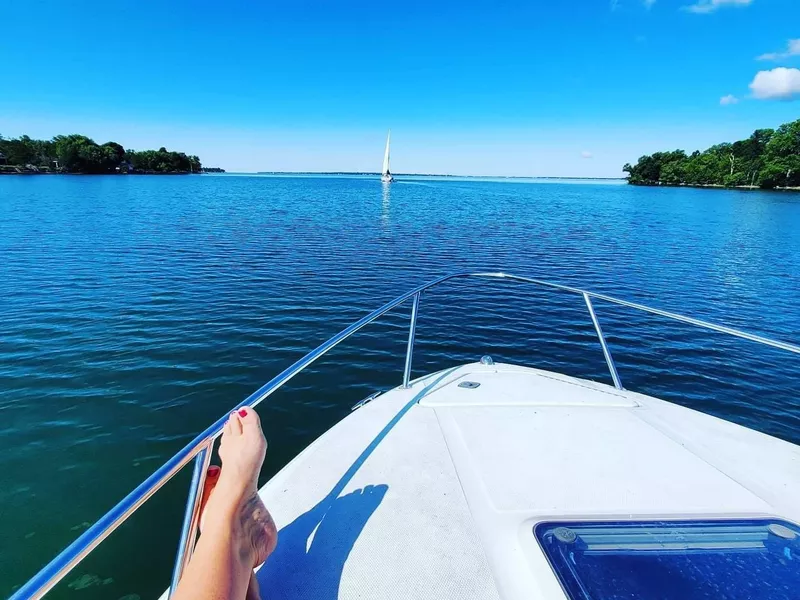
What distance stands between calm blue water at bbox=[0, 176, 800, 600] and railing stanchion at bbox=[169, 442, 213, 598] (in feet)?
→ 8.64

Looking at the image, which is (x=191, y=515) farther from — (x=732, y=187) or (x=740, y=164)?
(x=740, y=164)

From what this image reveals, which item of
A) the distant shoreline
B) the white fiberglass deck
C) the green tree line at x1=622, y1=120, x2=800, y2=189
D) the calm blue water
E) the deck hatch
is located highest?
the green tree line at x1=622, y1=120, x2=800, y2=189

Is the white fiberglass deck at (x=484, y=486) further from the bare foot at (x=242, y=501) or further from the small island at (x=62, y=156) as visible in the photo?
the small island at (x=62, y=156)

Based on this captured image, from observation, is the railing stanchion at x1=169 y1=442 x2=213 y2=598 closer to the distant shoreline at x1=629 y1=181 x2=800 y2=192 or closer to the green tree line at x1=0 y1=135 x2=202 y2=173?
the distant shoreline at x1=629 y1=181 x2=800 y2=192

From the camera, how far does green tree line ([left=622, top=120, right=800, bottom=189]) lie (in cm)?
9088

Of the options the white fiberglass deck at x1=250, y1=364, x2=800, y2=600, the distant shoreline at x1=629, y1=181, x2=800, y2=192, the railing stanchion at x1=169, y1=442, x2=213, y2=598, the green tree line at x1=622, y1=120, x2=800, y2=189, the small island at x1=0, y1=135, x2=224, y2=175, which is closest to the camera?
the railing stanchion at x1=169, y1=442, x2=213, y2=598

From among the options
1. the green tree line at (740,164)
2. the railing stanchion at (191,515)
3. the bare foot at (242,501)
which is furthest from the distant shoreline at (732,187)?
the railing stanchion at (191,515)

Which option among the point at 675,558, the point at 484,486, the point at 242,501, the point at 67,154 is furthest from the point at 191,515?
the point at 67,154

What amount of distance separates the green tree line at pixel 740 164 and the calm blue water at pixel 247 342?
100346 millimetres

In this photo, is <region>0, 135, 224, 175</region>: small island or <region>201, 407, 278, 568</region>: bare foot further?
<region>0, 135, 224, 175</region>: small island

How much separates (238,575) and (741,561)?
192 cm

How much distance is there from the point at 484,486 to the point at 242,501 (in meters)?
1.22

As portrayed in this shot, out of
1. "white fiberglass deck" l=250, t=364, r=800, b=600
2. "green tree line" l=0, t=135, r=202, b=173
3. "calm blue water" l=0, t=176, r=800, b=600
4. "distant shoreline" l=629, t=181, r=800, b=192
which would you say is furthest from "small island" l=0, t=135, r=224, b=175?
"distant shoreline" l=629, t=181, r=800, b=192

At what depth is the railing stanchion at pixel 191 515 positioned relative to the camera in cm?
→ 146
